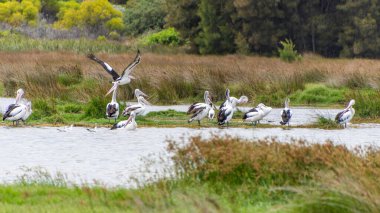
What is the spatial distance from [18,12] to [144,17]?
32.9 feet

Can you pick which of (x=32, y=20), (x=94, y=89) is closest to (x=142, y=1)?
(x=32, y=20)

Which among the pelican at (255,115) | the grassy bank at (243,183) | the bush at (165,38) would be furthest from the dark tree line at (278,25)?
the grassy bank at (243,183)

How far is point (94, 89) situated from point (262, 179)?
18.6 m

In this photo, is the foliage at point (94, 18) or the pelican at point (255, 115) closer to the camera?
the pelican at point (255, 115)

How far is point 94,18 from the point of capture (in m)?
70.3

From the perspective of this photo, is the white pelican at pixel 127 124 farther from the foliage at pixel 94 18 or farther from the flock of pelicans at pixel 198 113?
the foliage at pixel 94 18

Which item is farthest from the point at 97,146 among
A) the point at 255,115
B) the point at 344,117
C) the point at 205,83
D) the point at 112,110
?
the point at 205,83

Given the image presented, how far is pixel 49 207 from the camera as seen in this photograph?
10328 mm

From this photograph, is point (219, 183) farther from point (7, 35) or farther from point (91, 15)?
point (91, 15)

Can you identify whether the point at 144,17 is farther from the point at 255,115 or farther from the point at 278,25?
the point at 255,115

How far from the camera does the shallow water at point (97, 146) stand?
1553 centimetres

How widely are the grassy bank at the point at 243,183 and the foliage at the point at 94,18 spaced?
5797 centimetres

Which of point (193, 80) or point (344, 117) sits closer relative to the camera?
point (344, 117)

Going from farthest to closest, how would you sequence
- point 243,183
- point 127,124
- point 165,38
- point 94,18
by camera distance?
point 94,18 < point 165,38 < point 127,124 < point 243,183
